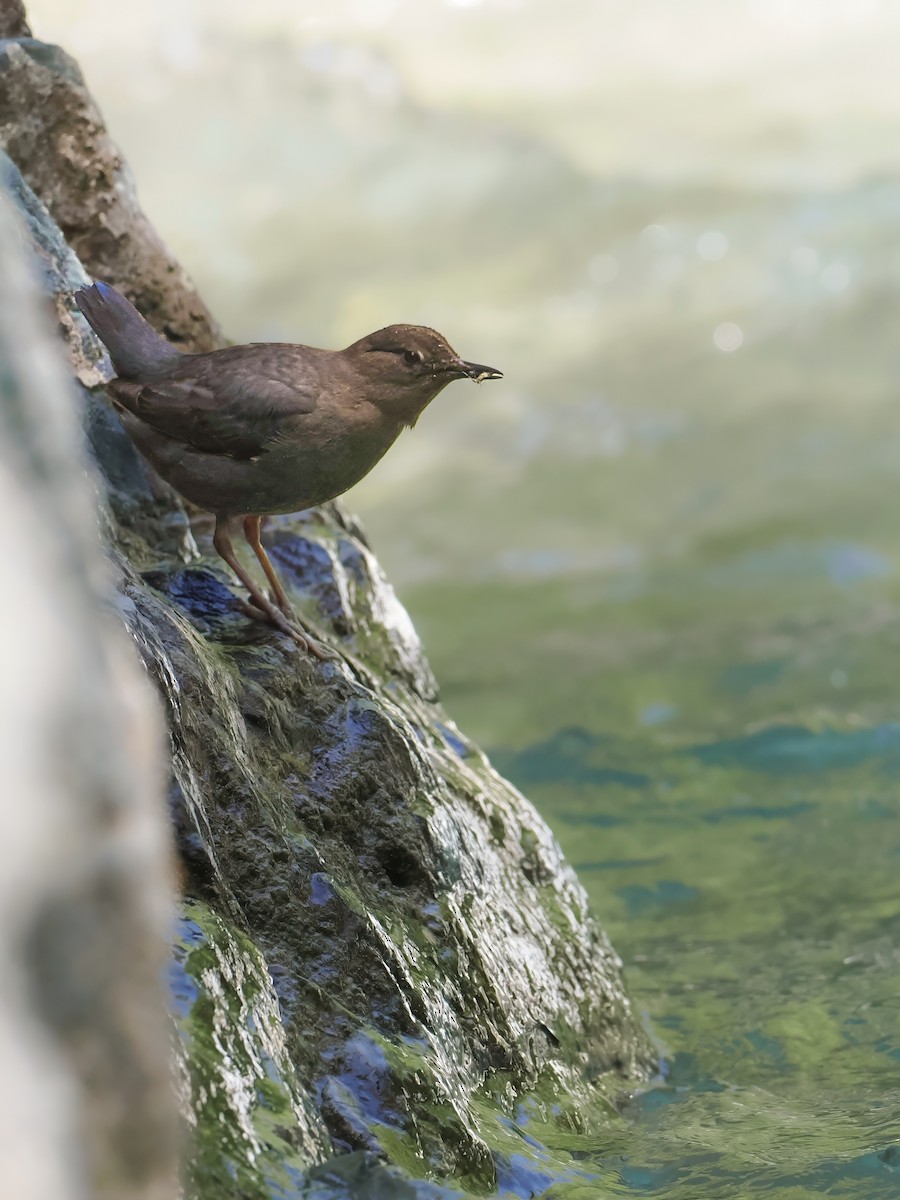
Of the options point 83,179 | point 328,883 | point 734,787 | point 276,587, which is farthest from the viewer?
point 734,787

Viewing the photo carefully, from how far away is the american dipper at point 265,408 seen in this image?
4.11 meters

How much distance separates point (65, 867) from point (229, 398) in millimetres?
2426

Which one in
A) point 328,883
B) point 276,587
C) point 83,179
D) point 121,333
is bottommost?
point 328,883

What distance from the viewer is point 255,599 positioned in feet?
13.8

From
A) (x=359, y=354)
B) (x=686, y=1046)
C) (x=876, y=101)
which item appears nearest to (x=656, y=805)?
(x=686, y=1046)

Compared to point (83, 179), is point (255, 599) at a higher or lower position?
lower

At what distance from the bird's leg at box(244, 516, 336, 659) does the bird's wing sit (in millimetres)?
398

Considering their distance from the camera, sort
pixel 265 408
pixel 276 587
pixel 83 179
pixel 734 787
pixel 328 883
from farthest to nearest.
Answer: pixel 734 787, pixel 83 179, pixel 276 587, pixel 265 408, pixel 328 883

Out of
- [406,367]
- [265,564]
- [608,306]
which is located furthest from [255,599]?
[608,306]

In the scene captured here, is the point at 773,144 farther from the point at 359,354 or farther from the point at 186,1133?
the point at 186,1133

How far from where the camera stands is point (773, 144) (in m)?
18.1

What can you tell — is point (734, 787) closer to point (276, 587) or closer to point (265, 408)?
point (276, 587)

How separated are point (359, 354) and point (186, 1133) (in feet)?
7.57

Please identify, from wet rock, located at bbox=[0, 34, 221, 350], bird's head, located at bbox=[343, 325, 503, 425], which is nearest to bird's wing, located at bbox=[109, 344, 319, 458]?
bird's head, located at bbox=[343, 325, 503, 425]
